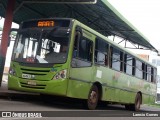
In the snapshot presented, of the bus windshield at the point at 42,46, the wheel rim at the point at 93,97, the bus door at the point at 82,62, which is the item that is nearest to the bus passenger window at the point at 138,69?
the wheel rim at the point at 93,97

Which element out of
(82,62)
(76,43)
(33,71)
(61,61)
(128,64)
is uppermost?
(128,64)

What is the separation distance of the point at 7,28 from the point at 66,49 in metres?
7.93

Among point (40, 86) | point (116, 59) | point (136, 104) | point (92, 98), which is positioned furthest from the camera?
point (136, 104)

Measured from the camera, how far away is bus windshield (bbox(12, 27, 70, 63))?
1173cm

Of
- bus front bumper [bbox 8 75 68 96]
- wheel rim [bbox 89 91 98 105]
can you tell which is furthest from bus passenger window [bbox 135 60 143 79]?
bus front bumper [bbox 8 75 68 96]

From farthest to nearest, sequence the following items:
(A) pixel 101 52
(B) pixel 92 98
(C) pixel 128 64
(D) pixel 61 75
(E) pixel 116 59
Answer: (C) pixel 128 64 < (E) pixel 116 59 < (A) pixel 101 52 < (B) pixel 92 98 < (D) pixel 61 75

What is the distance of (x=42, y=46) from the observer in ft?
39.4

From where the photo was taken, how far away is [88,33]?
12.6 meters

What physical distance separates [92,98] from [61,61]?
2175mm

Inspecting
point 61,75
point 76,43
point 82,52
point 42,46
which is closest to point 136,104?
point 82,52

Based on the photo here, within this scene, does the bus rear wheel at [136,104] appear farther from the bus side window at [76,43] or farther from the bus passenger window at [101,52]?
the bus side window at [76,43]

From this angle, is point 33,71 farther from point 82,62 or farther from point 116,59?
point 116,59

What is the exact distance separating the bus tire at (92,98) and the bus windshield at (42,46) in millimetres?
1979

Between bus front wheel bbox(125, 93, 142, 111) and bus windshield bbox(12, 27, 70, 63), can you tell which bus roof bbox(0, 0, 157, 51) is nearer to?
bus front wheel bbox(125, 93, 142, 111)
